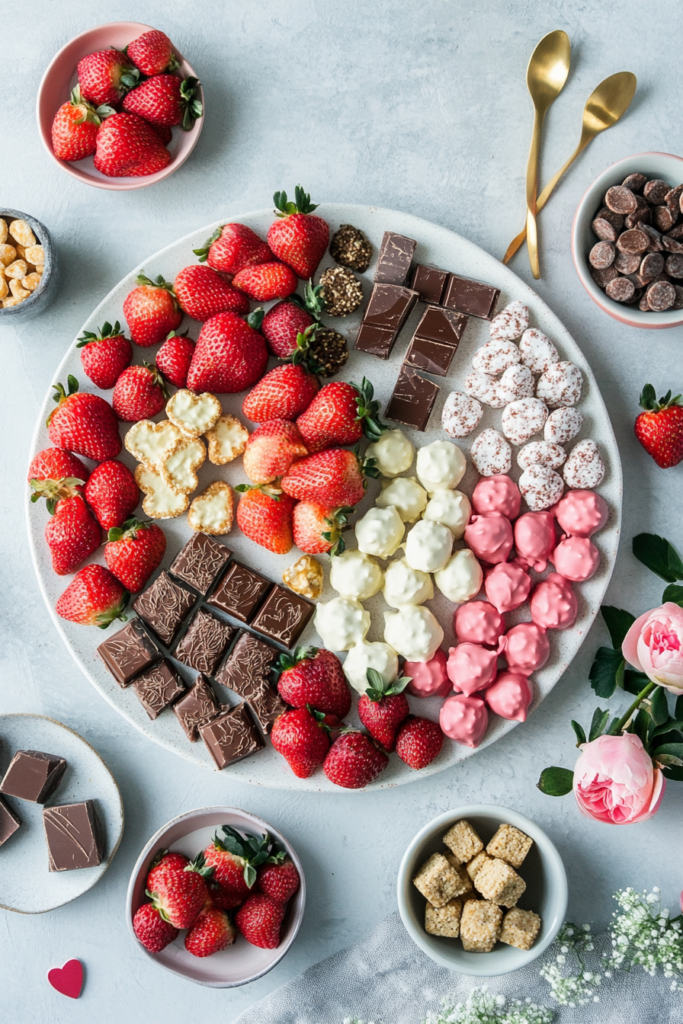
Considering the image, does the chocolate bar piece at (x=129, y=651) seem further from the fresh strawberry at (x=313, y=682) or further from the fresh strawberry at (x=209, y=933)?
the fresh strawberry at (x=209, y=933)

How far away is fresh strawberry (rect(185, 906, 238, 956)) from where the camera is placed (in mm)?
1892

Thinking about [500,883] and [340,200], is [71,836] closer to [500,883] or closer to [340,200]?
[500,883]

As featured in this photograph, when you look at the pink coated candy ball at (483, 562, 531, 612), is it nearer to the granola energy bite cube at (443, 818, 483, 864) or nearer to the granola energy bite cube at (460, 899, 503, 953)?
the granola energy bite cube at (443, 818, 483, 864)

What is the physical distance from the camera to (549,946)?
1940mm

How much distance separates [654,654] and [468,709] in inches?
17.8

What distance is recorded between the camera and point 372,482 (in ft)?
6.45

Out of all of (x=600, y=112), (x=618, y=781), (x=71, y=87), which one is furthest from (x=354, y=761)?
(x=71, y=87)

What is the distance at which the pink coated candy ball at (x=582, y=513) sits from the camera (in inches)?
72.7

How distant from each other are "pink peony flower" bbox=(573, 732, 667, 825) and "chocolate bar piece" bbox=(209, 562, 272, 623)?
87 centimetres

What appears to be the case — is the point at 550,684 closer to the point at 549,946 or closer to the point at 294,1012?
the point at 549,946

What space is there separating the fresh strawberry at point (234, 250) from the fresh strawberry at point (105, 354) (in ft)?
0.97

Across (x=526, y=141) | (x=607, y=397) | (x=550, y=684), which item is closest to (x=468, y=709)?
(x=550, y=684)

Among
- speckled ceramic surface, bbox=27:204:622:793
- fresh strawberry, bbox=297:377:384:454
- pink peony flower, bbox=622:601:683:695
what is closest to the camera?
pink peony flower, bbox=622:601:683:695

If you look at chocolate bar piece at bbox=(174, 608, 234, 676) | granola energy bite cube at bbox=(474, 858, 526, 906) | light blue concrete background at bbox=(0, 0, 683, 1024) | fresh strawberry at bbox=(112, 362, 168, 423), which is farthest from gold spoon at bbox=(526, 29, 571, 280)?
granola energy bite cube at bbox=(474, 858, 526, 906)
